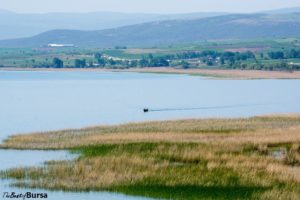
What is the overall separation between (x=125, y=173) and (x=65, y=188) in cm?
286

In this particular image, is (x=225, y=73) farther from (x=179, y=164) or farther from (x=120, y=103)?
(x=179, y=164)

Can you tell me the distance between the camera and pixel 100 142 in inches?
1753

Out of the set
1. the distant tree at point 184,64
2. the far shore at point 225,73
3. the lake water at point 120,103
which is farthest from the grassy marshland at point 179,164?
the distant tree at point 184,64

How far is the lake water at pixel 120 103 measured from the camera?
63438 mm

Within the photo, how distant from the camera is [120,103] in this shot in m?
93.9

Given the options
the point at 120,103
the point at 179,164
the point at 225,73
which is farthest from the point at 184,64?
the point at 179,164

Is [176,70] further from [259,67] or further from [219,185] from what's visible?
[219,185]

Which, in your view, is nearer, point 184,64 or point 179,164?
point 179,164

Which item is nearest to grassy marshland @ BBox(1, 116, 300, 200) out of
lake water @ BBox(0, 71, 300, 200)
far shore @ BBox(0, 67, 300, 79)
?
lake water @ BBox(0, 71, 300, 200)

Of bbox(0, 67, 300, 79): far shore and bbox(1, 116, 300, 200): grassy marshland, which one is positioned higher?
bbox(1, 116, 300, 200): grassy marshland

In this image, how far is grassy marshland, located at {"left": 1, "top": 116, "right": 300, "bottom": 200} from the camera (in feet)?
106

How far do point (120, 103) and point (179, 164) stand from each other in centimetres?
5707

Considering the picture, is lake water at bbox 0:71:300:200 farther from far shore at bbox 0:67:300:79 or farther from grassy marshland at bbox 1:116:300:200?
far shore at bbox 0:67:300:79

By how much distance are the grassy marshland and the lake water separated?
1.44m
